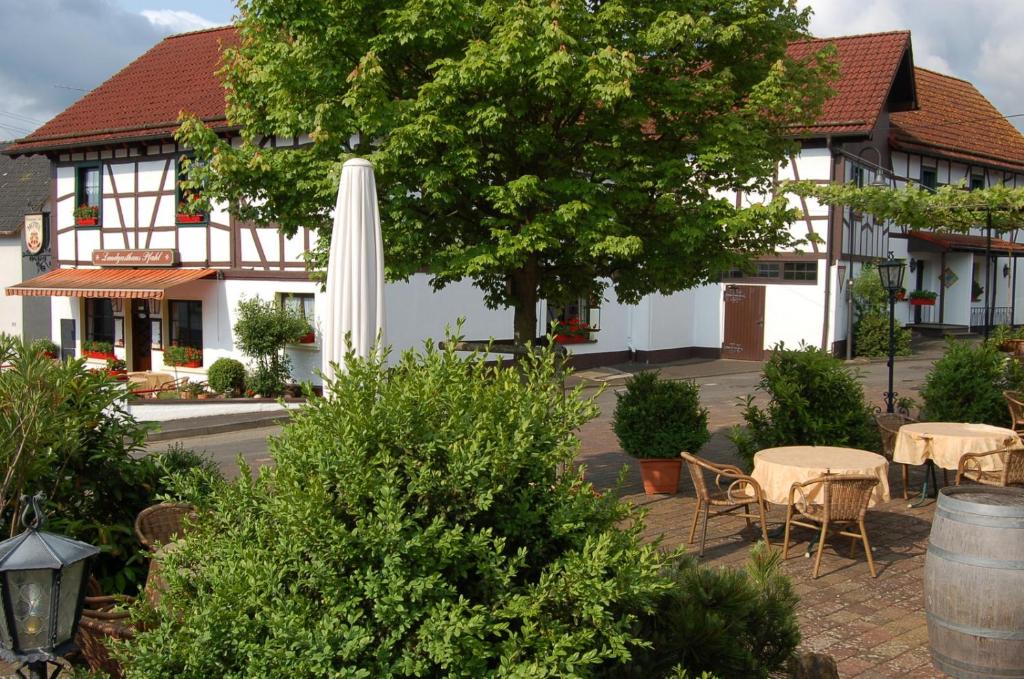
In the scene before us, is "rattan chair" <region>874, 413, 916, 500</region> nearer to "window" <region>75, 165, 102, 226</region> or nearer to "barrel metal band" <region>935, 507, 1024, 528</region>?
"barrel metal band" <region>935, 507, 1024, 528</region>

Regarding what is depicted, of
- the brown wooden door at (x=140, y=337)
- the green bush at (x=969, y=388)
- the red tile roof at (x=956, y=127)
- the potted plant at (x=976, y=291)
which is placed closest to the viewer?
the green bush at (x=969, y=388)

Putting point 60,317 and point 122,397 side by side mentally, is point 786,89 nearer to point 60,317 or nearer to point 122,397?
point 122,397

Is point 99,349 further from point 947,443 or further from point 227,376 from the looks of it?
point 947,443

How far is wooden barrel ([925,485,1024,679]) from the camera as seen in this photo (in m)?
5.12

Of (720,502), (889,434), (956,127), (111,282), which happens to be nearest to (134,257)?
(111,282)

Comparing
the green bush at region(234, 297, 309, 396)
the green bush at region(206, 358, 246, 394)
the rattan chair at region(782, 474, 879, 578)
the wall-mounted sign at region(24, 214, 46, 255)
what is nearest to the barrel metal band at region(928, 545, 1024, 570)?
the rattan chair at region(782, 474, 879, 578)

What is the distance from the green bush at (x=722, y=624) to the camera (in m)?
3.35

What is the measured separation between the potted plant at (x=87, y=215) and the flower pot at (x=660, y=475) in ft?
59.7

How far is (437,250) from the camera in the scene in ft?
30.0

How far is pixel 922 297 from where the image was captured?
29.3 metres

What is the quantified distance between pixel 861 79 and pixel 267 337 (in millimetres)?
16133

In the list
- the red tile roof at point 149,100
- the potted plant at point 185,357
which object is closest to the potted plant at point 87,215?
the red tile roof at point 149,100

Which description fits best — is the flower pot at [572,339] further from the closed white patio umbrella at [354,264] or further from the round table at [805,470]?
the closed white patio umbrella at [354,264]

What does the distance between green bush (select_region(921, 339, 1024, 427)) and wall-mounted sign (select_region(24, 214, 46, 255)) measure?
22.8 meters
